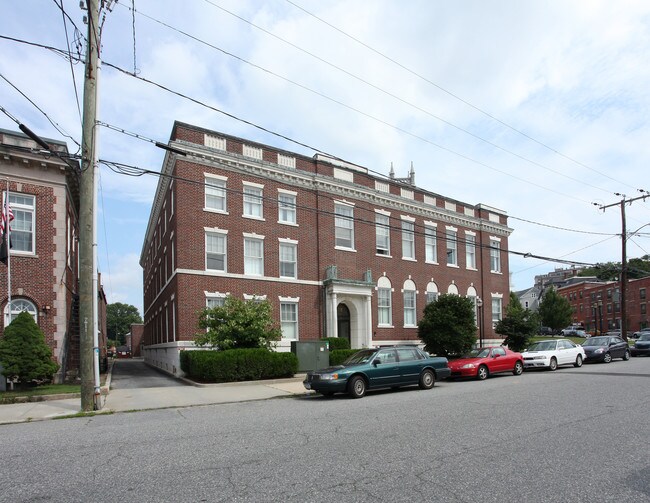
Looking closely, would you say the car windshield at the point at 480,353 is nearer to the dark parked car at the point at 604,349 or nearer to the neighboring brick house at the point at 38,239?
the dark parked car at the point at 604,349

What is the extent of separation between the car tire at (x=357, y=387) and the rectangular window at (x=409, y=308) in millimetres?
16805

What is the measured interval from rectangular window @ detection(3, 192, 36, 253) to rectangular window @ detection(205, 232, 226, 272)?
7118 millimetres

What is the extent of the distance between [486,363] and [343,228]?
471 inches

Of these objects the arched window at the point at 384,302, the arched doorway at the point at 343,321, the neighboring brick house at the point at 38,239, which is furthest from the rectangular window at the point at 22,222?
the arched window at the point at 384,302

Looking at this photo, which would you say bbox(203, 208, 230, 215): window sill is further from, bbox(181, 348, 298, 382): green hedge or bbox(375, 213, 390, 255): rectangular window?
Answer: bbox(375, 213, 390, 255): rectangular window

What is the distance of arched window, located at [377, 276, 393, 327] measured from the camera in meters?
29.8

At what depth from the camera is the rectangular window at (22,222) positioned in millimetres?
18625

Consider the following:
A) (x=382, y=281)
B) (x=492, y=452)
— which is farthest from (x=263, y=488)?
(x=382, y=281)

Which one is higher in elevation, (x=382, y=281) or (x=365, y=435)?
(x=382, y=281)

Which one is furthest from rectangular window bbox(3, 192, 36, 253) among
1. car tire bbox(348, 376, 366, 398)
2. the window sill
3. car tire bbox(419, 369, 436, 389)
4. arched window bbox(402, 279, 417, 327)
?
arched window bbox(402, 279, 417, 327)

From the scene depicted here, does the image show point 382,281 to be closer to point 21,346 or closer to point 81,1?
point 21,346

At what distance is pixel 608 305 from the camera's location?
8956 centimetres

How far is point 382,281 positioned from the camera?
30.2 m

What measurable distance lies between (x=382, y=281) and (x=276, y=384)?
42.3 ft
